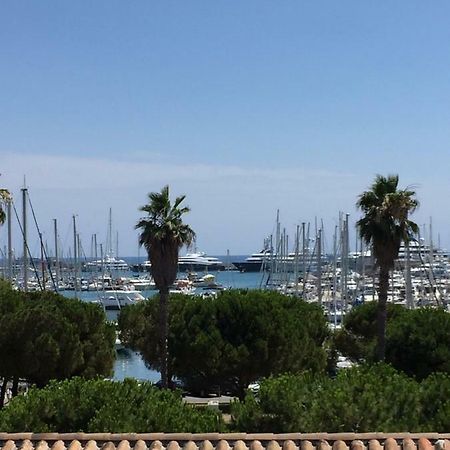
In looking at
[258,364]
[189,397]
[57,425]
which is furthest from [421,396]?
[189,397]

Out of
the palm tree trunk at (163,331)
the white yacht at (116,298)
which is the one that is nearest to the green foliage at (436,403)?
the palm tree trunk at (163,331)

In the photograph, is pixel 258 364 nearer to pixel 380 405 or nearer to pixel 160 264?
pixel 160 264

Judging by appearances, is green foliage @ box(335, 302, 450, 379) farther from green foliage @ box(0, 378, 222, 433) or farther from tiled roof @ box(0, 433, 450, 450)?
tiled roof @ box(0, 433, 450, 450)

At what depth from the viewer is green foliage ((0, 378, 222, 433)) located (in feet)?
48.8

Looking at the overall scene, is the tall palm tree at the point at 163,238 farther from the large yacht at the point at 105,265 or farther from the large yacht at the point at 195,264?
the large yacht at the point at 195,264

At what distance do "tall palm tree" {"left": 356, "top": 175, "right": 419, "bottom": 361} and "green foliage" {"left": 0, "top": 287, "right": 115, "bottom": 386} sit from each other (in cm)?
1213

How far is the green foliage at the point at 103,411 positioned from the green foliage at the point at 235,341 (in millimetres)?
15438

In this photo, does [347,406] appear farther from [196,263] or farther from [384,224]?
[196,263]

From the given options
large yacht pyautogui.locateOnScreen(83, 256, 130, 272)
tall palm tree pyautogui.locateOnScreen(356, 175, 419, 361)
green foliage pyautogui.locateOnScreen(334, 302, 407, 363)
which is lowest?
green foliage pyautogui.locateOnScreen(334, 302, 407, 363)

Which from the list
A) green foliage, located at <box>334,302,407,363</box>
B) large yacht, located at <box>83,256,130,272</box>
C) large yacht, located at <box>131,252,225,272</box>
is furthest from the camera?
large yacht, located at <box>131,252,225,272</box>

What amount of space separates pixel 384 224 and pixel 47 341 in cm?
1395

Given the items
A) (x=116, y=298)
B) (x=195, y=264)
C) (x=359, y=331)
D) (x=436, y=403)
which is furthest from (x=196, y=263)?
(x=436, y=403)

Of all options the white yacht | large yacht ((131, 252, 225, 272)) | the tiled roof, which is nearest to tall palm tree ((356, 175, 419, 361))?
the tiled roof

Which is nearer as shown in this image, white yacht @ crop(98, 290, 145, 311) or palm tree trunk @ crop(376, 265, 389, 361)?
palm tree trunk @ crop(376, 265, 389, 361)
